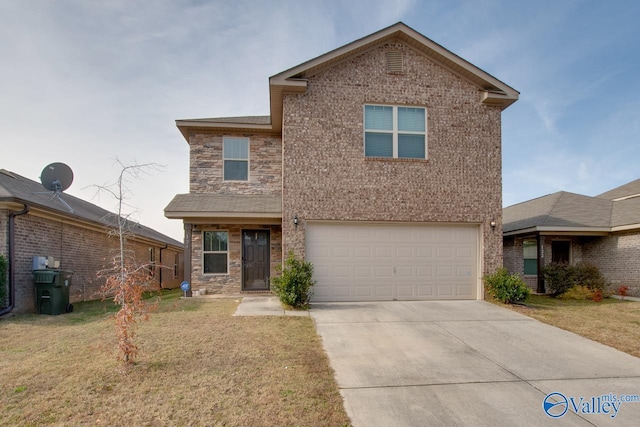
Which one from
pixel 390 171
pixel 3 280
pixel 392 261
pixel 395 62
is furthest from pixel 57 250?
pixel 395 62

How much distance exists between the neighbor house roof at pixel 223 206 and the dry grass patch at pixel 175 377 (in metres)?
4.18

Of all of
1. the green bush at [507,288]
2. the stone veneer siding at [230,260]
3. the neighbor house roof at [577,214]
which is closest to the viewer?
the green bush at [507,288]

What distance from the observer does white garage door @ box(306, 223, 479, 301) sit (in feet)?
34.2

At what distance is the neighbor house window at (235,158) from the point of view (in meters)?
12.9

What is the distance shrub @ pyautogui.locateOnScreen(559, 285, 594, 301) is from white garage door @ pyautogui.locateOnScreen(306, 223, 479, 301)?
14.5 ft

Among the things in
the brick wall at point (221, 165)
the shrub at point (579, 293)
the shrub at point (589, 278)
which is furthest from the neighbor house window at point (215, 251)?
the shrub at point (589, 278)

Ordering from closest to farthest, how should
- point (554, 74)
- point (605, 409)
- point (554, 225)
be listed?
point (605, 409), point (554, 225), point (554, 74)

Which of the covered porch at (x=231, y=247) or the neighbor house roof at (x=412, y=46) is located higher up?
the neighbor house roof at (x=412, y=46)

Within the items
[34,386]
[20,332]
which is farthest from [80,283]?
[34,386]

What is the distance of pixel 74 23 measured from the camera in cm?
965

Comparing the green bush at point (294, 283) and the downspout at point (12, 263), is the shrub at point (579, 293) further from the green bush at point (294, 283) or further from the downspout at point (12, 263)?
the downspout at point (12, 263)

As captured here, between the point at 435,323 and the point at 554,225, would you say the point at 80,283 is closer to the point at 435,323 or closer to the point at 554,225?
the point at 435,323

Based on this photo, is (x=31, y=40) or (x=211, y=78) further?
(x=211, y=78)

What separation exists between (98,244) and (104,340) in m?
9.01
